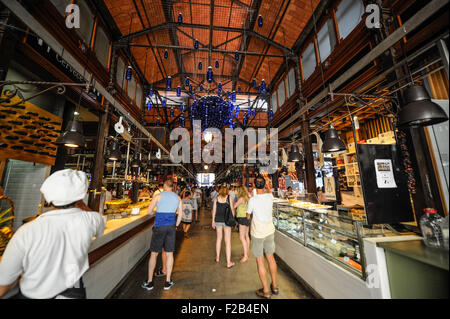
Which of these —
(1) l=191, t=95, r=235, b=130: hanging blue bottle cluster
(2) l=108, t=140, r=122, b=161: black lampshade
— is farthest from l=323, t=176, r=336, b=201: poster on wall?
(2) l=108, t=140, r=122, b=161: black lampshade

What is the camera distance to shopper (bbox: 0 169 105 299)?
1.09m

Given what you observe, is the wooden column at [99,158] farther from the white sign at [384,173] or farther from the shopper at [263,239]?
the white sign at [384,173]

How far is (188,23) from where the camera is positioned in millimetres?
6348

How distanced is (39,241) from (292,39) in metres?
8.19

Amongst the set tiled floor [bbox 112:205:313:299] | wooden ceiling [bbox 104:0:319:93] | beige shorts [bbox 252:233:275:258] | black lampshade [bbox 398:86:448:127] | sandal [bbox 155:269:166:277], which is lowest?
tiled floor [bbox 112:205:313:299]

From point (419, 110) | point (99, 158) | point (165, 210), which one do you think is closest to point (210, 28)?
point (99, 158)

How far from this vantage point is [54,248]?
3.86 ft

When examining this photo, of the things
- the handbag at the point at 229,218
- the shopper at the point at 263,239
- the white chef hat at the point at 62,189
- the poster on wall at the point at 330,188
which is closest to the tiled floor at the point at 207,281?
the shopper at the point at 263,239

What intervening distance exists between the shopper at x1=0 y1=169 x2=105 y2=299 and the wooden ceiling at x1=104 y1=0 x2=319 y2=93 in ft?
19.5

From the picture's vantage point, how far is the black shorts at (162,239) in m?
2.84

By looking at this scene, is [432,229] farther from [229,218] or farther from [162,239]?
[162,239]

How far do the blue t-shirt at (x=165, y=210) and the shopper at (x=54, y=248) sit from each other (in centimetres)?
150

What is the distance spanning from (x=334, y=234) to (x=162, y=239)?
2.74 meters

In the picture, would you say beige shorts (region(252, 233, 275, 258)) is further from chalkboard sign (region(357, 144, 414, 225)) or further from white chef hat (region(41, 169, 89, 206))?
white chef hat (region(41, 169, 89, 206))
